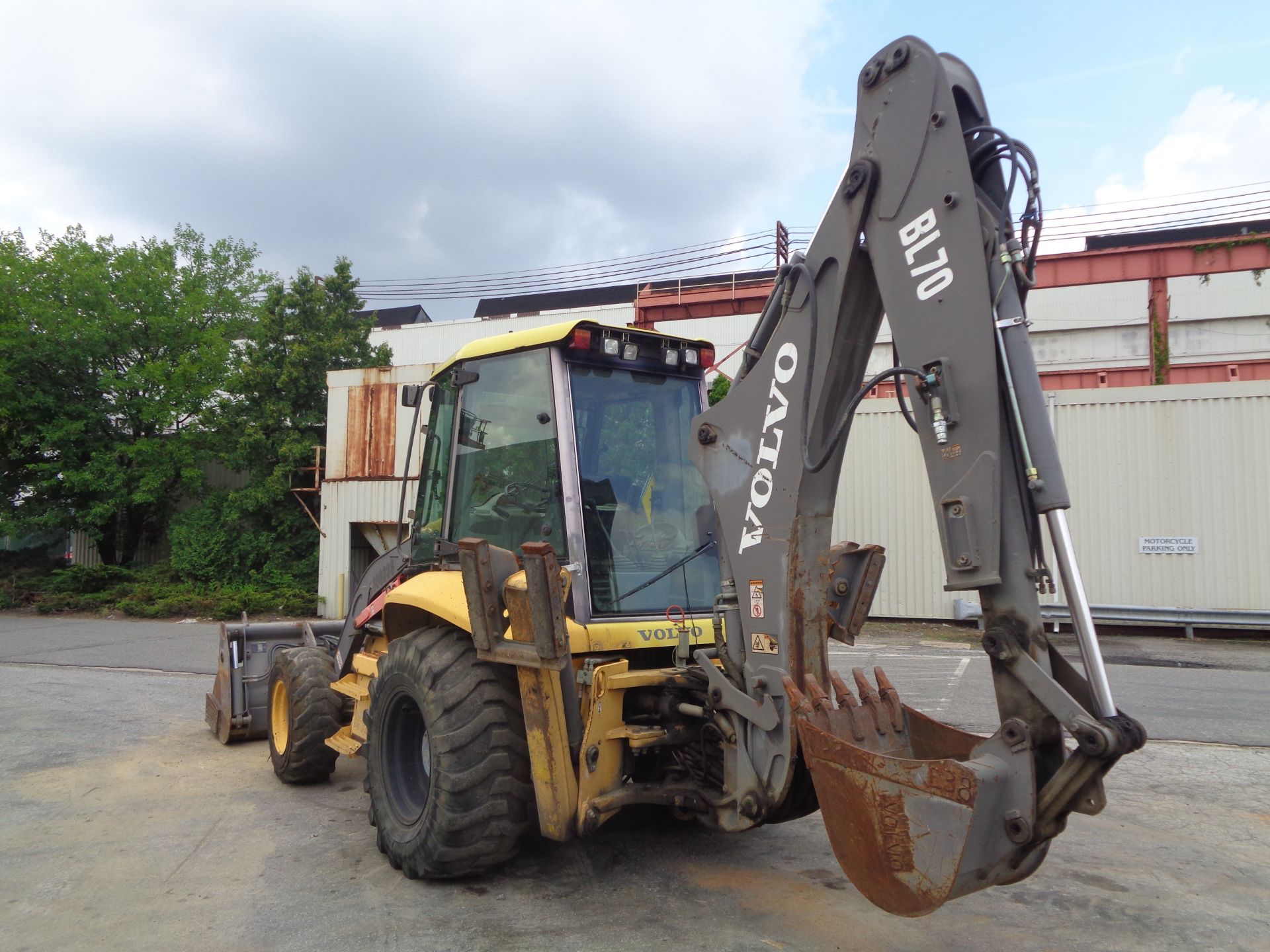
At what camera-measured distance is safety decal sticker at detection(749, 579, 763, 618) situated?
138 inches

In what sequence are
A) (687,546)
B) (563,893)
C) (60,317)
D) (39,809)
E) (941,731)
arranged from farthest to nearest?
1. (60,317)
2. (39,809)
3. (687,546)
4. (563,893)
5. (941,731)

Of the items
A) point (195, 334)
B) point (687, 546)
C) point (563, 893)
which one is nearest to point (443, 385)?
point (687, 546)

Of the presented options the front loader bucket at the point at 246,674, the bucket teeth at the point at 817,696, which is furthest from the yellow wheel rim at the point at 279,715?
the bucket teeth at the point at 817,696

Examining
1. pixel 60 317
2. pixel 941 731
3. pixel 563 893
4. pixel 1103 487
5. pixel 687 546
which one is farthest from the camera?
pixel 60 317

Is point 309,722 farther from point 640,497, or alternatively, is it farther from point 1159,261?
point 1159,261

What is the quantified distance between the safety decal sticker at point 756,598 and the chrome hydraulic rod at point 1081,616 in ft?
3.69

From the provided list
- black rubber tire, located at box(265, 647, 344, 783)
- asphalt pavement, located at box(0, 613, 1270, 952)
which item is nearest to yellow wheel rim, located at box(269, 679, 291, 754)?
black rubber tire, located at box(265, 647, 344, 783)

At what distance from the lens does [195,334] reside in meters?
23.6

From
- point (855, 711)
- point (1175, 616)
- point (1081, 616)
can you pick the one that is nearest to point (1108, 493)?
point (1175, 616)

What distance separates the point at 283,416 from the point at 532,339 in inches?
781

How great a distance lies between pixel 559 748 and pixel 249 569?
2078cm

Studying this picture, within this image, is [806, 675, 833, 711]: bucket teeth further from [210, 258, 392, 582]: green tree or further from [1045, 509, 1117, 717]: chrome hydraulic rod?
[210, 258, 392, 582]: green tree

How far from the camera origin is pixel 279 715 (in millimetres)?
6469

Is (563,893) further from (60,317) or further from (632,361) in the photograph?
(60,317)
